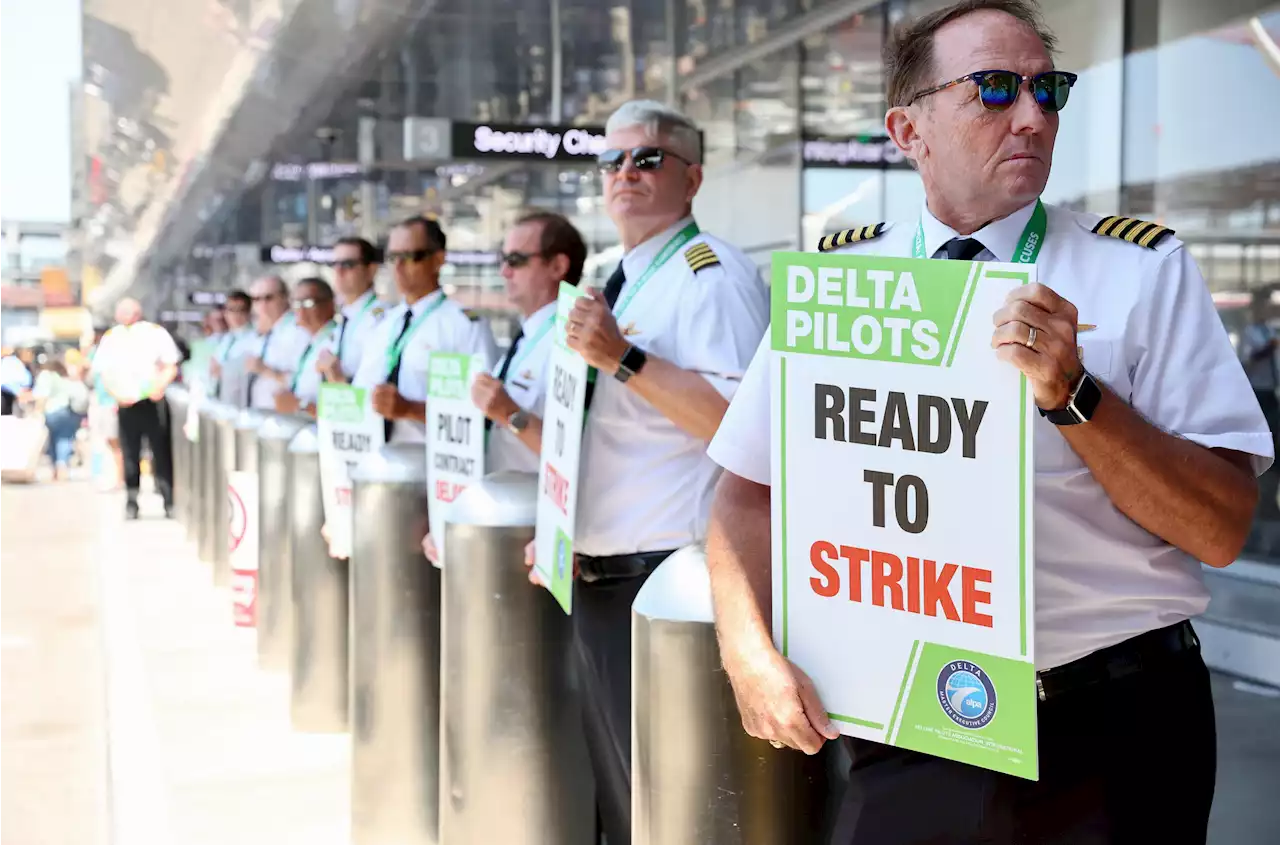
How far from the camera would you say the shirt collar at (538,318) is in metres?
3.84

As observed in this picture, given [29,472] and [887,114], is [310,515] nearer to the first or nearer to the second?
[887,114]

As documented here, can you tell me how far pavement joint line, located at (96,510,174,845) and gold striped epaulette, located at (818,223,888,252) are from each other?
3.02 metres

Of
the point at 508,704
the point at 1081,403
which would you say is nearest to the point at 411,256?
the point at 508,704

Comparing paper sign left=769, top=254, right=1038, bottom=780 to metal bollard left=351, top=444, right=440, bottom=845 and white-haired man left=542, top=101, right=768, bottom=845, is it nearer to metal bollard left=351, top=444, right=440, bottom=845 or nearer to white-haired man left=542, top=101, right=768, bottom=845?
white-haired man left=542, top=101, right=768, bottom=845

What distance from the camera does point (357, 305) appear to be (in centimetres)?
623

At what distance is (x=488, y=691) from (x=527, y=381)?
833 millimetres

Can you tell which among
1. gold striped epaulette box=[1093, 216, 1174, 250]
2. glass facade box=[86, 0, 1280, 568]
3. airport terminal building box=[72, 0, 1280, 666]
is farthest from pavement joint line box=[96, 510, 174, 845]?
glass facade box=[86, 0, 1280, 568]

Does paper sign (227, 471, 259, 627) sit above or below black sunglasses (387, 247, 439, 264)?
below

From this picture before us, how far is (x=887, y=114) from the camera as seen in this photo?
74.4 inches

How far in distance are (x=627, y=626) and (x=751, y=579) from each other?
1.12 meters

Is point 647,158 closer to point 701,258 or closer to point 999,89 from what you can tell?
point 701,258

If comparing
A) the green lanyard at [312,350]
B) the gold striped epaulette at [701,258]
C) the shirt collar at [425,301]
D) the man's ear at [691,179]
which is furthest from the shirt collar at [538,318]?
the green lanyard at [312,350]

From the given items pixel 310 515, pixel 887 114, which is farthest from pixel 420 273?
pixel 887 114

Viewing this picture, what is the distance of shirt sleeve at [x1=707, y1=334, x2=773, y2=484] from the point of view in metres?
1.87
